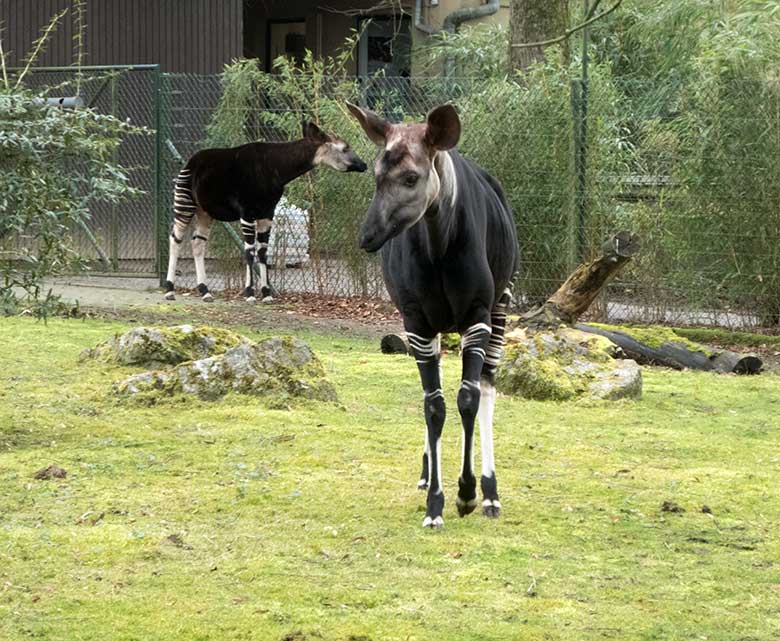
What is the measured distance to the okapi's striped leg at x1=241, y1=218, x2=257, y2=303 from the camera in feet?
48.5

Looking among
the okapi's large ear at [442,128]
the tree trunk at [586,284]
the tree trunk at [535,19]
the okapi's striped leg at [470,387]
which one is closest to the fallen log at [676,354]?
the tree trunk at [586,284]

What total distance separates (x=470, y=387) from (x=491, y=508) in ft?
1.73

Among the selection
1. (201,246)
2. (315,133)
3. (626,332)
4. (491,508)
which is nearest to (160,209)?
(201,246)

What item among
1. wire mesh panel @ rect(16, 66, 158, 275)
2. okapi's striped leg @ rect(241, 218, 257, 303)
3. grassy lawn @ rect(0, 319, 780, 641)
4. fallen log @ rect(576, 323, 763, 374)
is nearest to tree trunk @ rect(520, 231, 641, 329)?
fallen log @ rect(576, 323, 763, 374)

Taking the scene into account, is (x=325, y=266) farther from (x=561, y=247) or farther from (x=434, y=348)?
(x=434, y=348)

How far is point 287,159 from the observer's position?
47.8 ft

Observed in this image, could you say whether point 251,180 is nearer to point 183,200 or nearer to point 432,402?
point 183,200

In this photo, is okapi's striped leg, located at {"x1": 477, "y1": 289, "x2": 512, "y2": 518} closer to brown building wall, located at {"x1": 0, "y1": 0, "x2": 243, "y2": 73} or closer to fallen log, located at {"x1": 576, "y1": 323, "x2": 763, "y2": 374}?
fallen log, located at {"x1": 576, "y1": 323, "x2": 763, "y2": 374}

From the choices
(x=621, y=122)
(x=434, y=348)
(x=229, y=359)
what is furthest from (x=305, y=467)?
(x=621, y=122)

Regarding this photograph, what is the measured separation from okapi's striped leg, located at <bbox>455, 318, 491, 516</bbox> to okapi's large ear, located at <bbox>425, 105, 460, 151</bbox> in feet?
2.69

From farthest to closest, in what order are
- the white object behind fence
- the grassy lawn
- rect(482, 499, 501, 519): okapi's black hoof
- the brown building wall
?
the brown building wall
the white object behind fence
rect(482, 499, 501, 519): okapi's black hoof
the grassy lawn

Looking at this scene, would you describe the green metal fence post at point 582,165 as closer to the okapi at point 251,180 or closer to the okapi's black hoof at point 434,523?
the okapi at point 251,180

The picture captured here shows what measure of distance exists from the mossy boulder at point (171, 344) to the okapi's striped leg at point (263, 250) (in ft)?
18.1

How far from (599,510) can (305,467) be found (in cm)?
149
